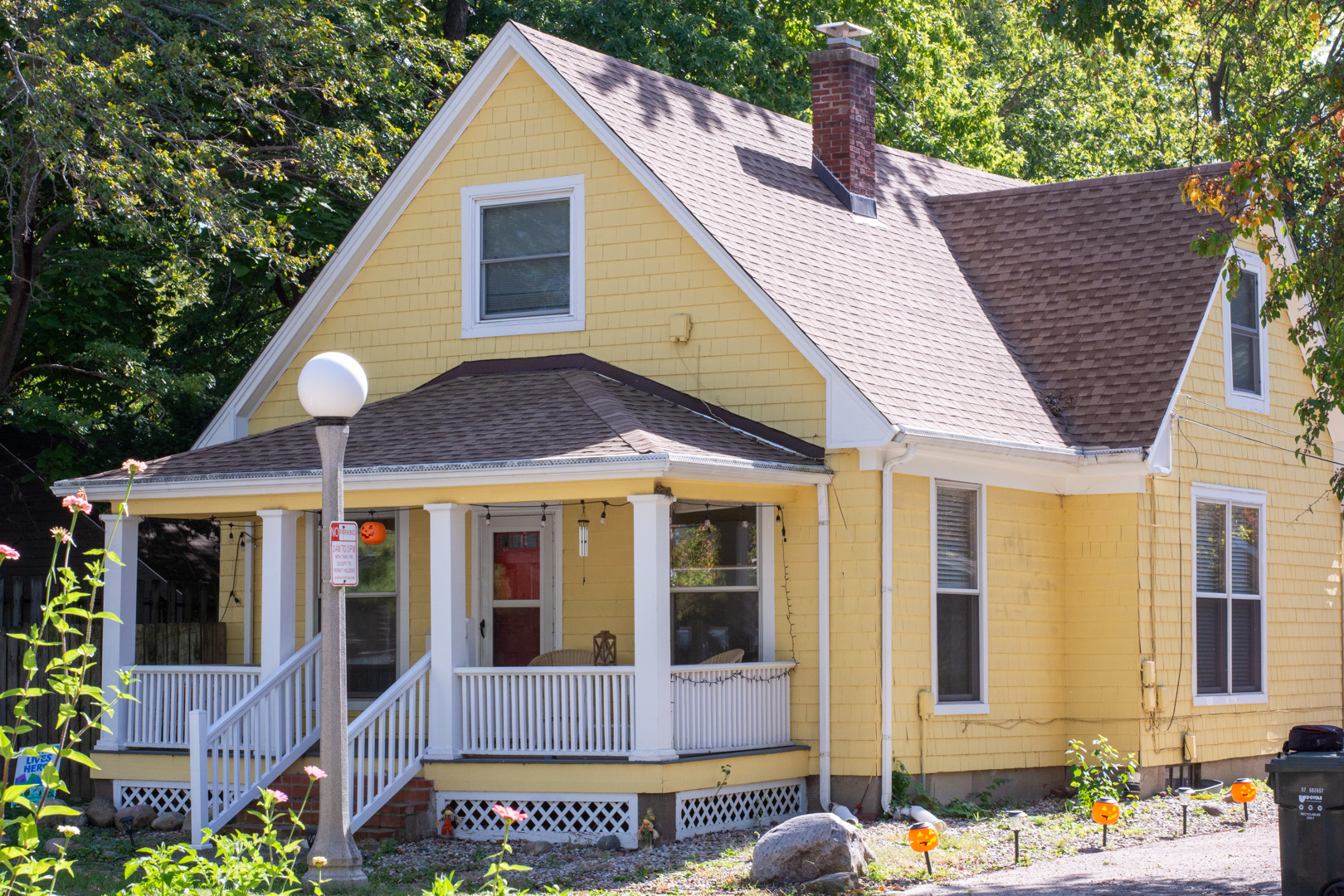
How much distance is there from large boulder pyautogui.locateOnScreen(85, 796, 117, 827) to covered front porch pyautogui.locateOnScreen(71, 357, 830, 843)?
0.41m

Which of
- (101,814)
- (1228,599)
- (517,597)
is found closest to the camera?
(101,814)

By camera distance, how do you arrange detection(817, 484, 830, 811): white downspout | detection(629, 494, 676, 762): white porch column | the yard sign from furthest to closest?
detection(817, 484, 830, 811): white downspout, detection(629, 494, 676, 762): white porch column, the yard sign

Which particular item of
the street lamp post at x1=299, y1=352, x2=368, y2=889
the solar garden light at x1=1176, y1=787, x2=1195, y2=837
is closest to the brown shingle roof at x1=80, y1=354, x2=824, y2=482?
the street lamp post at x1=299, y1=352, x2=368, y2=889

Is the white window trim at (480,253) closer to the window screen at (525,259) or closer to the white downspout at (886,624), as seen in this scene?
the window screen at (525,259)

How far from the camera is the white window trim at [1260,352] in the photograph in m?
15.6

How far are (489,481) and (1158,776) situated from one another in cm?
722

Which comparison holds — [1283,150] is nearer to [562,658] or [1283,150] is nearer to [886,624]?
[886,624]

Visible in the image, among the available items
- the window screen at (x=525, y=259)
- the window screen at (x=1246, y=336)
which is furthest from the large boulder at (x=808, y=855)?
the window screen at (x=1246, y=336)

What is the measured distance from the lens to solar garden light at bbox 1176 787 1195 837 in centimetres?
1234

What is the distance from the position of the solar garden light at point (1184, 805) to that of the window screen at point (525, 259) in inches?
276

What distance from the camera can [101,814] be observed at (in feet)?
42.9

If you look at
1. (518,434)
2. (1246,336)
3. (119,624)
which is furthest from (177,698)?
(1246,336)

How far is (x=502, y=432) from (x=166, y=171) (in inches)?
183

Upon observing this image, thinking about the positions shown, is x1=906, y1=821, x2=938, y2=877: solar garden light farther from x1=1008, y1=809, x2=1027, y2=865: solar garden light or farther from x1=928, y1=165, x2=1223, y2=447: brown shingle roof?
x1=928, y1=165, x2=1223, y2=447: brown shingle roof
